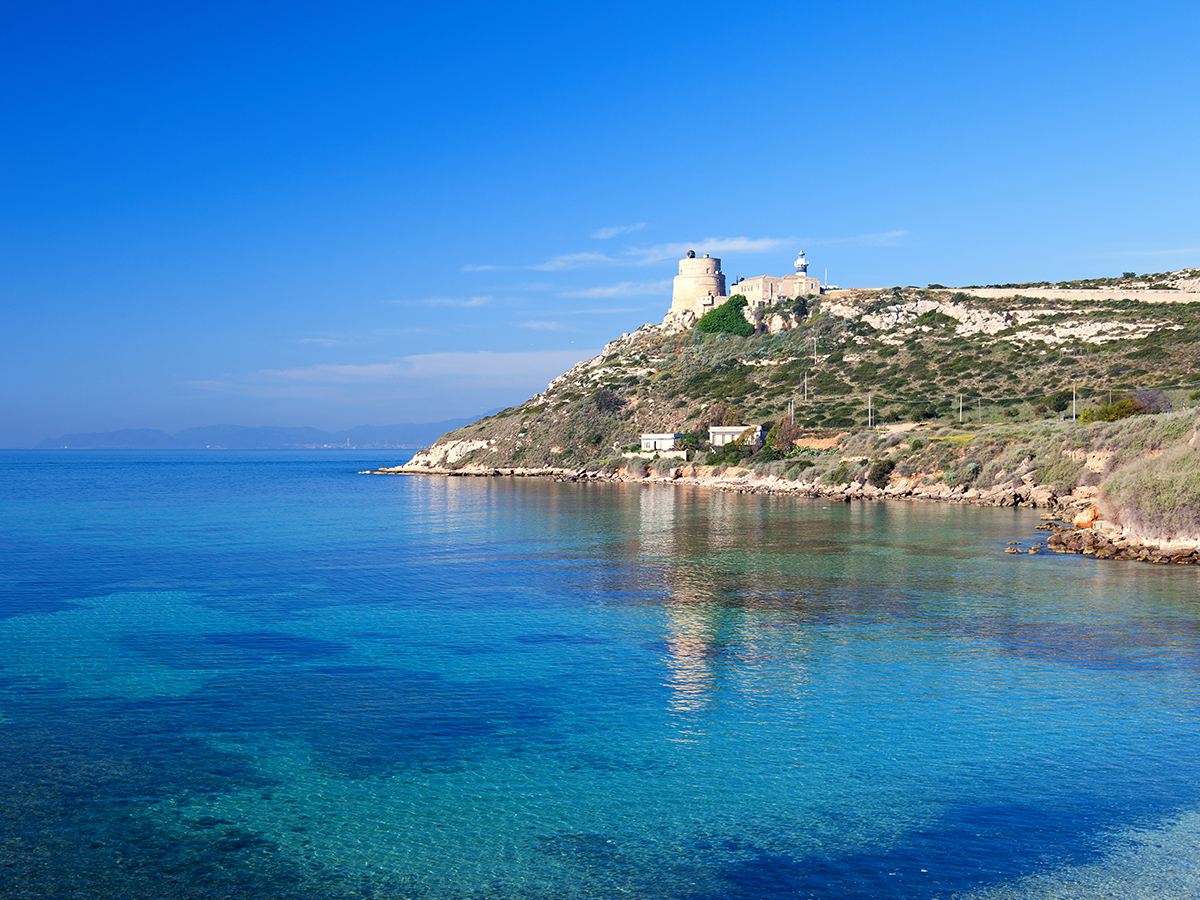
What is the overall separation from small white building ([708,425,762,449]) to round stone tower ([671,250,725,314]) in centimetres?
5563

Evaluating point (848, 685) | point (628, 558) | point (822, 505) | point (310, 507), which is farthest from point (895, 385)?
point (848, 685)

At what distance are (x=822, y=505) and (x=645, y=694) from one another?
48.0 metres

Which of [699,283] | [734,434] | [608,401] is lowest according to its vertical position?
[734,434]

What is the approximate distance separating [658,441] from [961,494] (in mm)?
45016

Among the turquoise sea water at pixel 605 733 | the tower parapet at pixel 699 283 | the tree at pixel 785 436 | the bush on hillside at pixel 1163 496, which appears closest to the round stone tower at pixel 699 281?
the tower parapet at pixel 699 283

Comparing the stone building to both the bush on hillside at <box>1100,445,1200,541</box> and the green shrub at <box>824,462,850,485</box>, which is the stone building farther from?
the bush on hillside at <box>1100,445,1200,541</box>

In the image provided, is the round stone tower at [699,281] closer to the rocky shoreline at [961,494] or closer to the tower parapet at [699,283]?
the tower parapet at [699,283]

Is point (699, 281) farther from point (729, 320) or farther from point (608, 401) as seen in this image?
point (608, 401)

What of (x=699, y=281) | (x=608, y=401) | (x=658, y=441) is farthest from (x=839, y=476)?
(x=699, y=281)

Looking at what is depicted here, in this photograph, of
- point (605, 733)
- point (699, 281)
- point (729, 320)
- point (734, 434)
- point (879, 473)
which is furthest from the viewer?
point (699, 281)

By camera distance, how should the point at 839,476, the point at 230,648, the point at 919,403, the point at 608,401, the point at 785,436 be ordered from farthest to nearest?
the point at 608,401 < the point at 919,403 < the point at 785,436 < the point at 839,476 < the point at 230,648

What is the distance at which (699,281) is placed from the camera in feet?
501

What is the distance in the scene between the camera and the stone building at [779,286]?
143125mm

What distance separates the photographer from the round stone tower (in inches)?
5989
